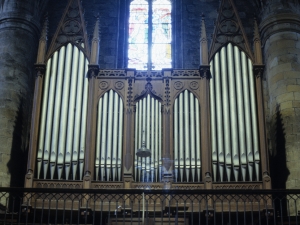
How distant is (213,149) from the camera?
1531 cm

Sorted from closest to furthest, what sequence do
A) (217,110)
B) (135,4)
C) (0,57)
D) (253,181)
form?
(253,181) → (217,110) → (0,57) → (135,4)

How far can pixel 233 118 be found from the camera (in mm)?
15695

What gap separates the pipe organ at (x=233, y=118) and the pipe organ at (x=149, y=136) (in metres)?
1.40

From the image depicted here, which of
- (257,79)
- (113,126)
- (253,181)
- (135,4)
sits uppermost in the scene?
(135,4)

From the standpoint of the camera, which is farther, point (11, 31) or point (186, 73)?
point (11, 31)

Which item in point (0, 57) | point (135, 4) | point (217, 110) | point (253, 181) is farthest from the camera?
point (135, 4)

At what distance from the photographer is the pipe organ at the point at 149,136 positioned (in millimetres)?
15000

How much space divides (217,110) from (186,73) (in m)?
1.31

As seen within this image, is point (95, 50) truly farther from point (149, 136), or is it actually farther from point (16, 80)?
point (149, 136)

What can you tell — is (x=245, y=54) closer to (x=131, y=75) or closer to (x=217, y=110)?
(x=217, y=110)

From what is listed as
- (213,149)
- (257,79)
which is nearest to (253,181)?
(213,149)

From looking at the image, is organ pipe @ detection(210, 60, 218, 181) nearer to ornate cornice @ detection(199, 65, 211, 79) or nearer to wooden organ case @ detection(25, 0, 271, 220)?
wooden organ case @ detection(25, 0, 271, 220)

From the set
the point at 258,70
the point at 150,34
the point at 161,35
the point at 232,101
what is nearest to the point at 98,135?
the point at 232,101

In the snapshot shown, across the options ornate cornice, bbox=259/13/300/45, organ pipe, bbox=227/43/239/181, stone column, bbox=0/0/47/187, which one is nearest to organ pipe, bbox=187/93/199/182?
organ pipe, bbox=227/43/239/181
